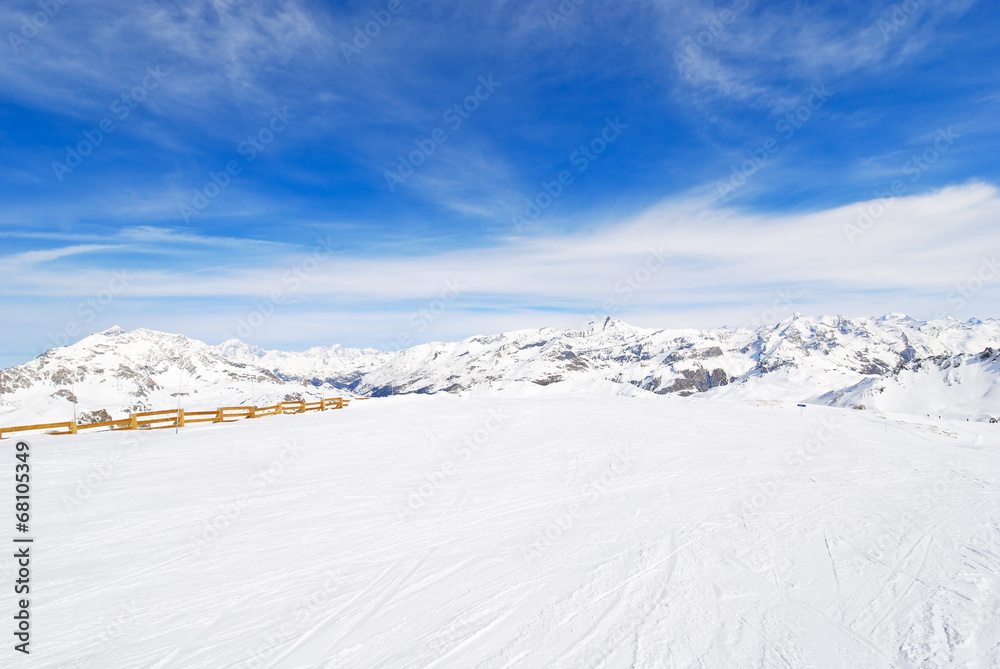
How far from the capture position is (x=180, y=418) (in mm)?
25312

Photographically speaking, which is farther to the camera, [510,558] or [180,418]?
[180,418]

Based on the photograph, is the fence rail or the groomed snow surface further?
the fence rail

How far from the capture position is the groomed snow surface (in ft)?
21.9

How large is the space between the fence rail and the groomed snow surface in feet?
10.7

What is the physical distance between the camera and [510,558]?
9.56 meters

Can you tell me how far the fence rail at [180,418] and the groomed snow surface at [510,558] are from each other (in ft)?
10.7

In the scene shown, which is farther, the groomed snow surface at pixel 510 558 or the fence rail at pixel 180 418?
the fence rail at pixel 180 418

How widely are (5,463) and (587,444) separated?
76.7 ft

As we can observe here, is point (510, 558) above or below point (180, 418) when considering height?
below

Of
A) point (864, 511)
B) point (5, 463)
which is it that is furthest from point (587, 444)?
point (5, 463)

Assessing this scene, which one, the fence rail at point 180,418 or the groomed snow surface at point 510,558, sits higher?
the fence rail at point 180,418

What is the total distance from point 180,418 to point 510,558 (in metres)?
24.0

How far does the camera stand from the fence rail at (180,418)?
2291 cm

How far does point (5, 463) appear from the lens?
17312 mm
